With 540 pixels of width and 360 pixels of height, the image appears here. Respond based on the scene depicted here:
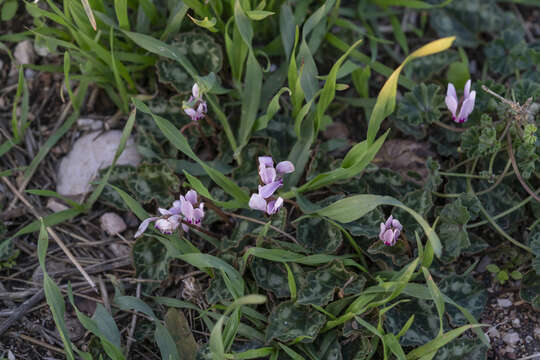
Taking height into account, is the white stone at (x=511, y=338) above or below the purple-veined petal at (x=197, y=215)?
below

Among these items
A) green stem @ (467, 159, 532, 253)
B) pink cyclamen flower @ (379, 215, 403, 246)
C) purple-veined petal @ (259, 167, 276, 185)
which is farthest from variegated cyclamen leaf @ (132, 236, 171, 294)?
green stem @ (467, 159, 532, 253)

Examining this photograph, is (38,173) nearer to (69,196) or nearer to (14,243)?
(69,196)

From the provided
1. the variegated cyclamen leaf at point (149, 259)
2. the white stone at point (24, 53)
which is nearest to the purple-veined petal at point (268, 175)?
the variegated cyclamen leaf at point (149, 259)

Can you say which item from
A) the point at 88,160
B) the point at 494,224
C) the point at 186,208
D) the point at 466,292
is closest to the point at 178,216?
the point at 186,208

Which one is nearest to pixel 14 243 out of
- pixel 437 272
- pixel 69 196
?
pixel 69 196

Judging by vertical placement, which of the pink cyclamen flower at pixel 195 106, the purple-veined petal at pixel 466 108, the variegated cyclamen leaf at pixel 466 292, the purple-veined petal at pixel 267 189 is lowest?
the variegated cyclamen leaf at pixel 466 292

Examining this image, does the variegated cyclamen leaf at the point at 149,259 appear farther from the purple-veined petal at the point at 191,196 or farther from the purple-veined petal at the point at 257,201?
the purple-veined petal at the point at 257,201
